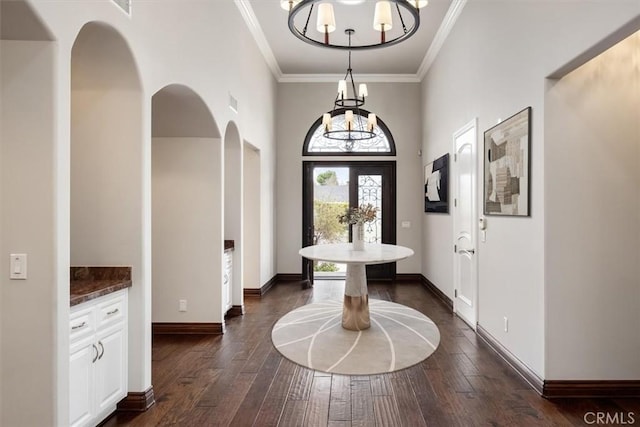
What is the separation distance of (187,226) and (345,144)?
3868 millimetres

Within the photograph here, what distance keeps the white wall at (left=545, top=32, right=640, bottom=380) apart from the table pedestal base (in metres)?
1.85

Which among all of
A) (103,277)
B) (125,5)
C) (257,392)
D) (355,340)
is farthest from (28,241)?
(355,340)

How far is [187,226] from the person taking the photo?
403 centimetres

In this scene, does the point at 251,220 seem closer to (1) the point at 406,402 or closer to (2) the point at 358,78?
(2) the point at 358,78

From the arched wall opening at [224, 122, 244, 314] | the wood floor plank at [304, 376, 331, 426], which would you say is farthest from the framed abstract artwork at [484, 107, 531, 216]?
the arched wall opening at [224, 122, 244, 314]

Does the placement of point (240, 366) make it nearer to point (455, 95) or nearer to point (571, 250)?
point (571, 250)

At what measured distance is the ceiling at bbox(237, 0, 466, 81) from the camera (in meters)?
4.71

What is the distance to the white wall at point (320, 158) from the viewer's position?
7086 millimetres

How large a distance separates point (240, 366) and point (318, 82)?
545 cm

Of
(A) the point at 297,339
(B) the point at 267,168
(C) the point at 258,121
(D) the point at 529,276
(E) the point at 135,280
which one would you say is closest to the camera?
(E) the point at 135,280

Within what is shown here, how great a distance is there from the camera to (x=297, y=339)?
12.8ft

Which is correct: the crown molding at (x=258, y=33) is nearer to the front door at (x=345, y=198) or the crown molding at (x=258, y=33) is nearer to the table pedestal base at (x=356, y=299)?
the front door at (x=345, y=198)

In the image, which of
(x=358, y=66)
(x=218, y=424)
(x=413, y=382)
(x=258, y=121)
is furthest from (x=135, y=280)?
(x=358, y=66)

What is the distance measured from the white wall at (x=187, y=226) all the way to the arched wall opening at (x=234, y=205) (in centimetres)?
67
